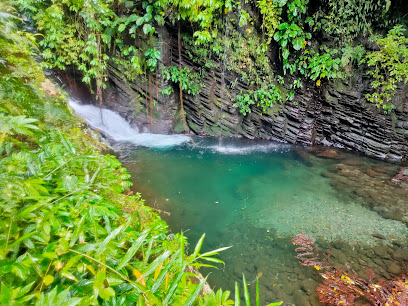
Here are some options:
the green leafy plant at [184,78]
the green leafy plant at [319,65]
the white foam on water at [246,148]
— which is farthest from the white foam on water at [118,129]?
the green leafy plant at [319,65]

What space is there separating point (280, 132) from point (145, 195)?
255 inches

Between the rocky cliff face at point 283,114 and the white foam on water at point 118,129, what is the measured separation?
0.39m

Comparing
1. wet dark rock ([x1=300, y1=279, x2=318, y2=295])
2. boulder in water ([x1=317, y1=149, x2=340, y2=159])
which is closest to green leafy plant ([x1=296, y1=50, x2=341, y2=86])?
boulder in water ([x1=317, y1=149, x2=340, y2=159])

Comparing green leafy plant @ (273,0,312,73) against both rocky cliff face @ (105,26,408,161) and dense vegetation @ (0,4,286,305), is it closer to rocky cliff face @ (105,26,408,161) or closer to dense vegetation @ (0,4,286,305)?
rocky cliff face @ (105,26,408,161)

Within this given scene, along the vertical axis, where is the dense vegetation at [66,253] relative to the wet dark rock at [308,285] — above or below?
above

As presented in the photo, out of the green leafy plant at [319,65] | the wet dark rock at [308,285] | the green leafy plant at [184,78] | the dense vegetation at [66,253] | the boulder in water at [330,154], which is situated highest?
the green leafy plant at [319,65]

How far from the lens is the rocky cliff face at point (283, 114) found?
781 cm

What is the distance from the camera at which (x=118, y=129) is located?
29.5ft

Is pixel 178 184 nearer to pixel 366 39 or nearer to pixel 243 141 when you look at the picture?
pixel 243 141

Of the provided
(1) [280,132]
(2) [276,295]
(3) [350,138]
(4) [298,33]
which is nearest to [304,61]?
(4) [298,33]

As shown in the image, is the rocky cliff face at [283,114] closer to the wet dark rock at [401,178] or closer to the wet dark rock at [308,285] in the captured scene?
the wet dark rock at [401,178]

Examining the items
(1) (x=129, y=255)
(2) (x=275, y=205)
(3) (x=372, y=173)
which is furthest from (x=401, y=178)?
(1) (x=129, y=255)

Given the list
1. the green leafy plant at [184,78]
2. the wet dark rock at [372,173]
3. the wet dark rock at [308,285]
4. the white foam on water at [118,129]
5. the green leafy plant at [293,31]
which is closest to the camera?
the wet dark rock at [308,285]

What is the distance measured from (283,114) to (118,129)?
22.7ft
